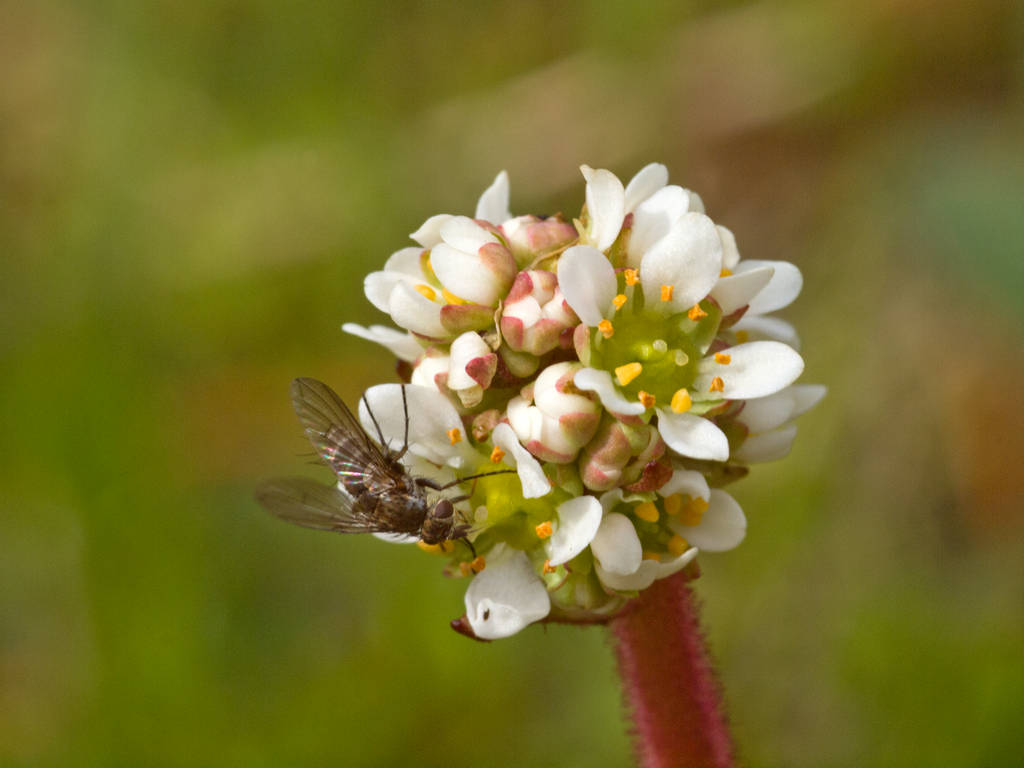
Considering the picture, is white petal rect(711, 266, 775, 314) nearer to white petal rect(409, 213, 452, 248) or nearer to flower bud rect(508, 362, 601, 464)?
flower bud rect(508, 362, 601, 464)

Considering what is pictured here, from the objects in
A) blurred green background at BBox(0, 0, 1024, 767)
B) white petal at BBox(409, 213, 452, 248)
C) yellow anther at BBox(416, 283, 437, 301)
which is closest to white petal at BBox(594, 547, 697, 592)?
yellow anther at BBox(416, 283, 437, 301)

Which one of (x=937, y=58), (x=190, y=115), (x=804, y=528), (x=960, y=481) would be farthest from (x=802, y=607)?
(x=190, y=115)

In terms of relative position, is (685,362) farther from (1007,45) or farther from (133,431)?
(1007,45)

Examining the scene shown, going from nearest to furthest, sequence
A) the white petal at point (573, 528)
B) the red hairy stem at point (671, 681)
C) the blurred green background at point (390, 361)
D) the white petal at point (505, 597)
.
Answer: the white petal at point (573, 528), the white petal at point (505, 597), the red hairy stem at point (671, 681), the blurred green background at point (390, 361)

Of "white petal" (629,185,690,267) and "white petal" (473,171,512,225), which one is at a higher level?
"white petal" (473,171,512,225)

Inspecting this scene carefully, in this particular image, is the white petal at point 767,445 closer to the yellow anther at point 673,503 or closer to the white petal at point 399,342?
the yellow anther at point 673,503

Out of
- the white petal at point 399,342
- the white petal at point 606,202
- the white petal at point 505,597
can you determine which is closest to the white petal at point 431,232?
the white petal at point 399,342
